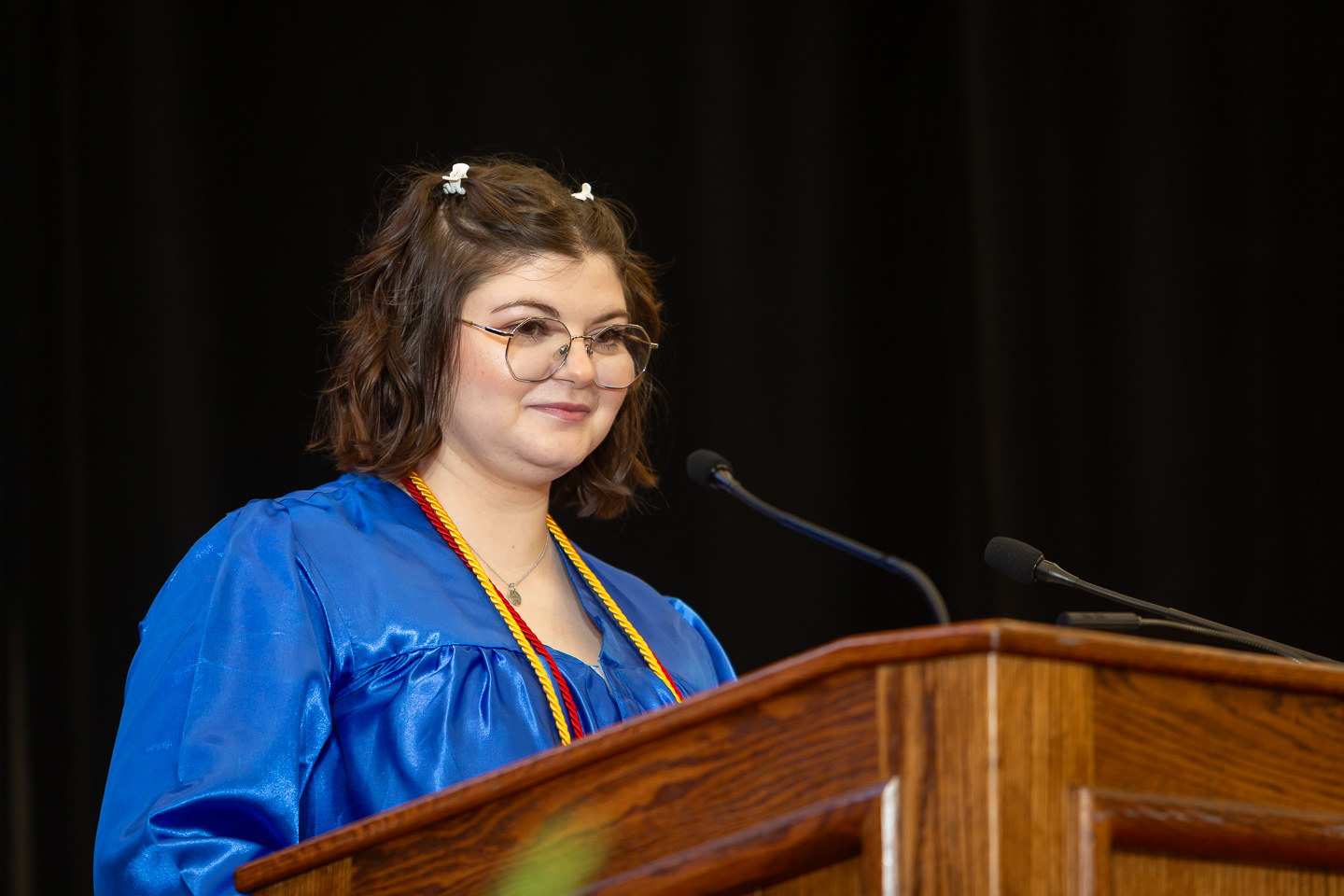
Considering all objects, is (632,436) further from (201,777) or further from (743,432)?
(201,777)

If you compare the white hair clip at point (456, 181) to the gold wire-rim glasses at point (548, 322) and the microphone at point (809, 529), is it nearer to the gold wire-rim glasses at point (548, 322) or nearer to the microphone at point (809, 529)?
the gold wire-rim glasses at point (548, 322)

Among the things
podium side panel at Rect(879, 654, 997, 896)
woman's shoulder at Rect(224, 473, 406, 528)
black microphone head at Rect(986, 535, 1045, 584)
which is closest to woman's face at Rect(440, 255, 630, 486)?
woman's shoulder at Rect(224, 473, 406, 528)

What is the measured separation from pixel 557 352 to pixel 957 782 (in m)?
1.06

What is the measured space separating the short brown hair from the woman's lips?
0.14m

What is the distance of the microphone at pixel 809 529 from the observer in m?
1.48

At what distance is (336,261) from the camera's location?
2422 millimetres

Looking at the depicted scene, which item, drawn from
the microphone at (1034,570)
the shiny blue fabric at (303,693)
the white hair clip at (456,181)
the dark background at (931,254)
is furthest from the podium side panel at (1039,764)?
the dark background at (931,254)

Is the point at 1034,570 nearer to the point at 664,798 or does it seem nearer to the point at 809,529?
the point at 809,529

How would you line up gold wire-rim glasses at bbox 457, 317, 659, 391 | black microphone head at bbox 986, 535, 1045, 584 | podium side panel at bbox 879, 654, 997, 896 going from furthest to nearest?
gold wire-rim glasses at bbox 457, 317, 659, 391 → black microphone head at bbox 986, 535, 1045, 584 → podium side panel at bbox 879, 654, 997, 896

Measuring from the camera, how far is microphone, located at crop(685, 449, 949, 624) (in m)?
1.48

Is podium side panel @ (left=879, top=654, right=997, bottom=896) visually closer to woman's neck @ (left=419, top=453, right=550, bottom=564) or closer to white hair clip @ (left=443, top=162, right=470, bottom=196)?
woman's neck @ (left=419, top=453, right=550, bottom=564)

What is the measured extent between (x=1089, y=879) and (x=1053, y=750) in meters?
0.07

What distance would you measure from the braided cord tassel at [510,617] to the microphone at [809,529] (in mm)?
342

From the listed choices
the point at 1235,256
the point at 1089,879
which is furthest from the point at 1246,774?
the point at 1235,256
